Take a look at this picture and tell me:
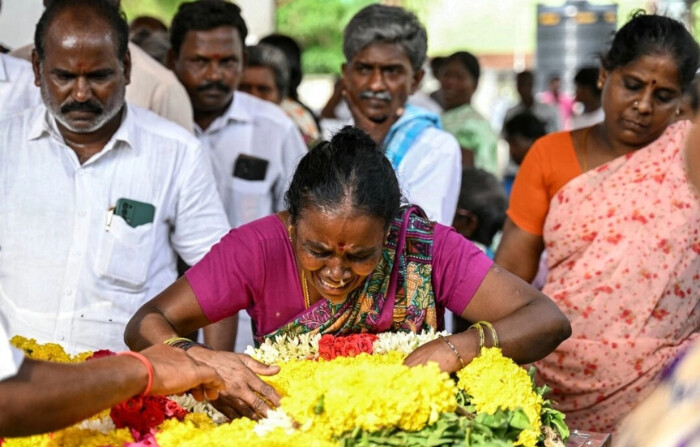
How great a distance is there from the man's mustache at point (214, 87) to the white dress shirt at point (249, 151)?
0.14 meters

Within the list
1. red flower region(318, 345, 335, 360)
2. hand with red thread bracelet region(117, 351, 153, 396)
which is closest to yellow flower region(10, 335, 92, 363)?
hand with red thread bracelet region(117, 351, 153, 396)

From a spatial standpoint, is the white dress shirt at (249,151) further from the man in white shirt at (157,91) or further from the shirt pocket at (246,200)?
the man in white shirt at (157,91)

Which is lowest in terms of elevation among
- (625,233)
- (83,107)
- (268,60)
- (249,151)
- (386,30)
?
(625,233)

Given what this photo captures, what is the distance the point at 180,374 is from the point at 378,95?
237cm

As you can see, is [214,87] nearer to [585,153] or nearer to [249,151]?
[249,151]

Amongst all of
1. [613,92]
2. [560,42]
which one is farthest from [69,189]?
[560,42]

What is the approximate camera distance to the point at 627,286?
4047 mm

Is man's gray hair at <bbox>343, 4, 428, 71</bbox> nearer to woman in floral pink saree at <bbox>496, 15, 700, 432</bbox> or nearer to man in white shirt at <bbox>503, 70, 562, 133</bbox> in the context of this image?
woman in floral pink saree at <bbox>496, 15, 700, 432</bbox>

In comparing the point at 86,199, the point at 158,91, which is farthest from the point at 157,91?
the point at 86,199

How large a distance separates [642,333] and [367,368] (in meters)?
1.78

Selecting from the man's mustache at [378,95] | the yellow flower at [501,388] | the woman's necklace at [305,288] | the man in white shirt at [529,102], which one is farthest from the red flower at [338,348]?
the man in white shirt at [529,102]

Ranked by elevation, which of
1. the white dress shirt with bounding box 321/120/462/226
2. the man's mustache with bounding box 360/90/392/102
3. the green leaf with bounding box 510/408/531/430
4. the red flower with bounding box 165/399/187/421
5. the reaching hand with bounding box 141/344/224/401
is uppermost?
the man's mustache with bounding box 360/90/392/102

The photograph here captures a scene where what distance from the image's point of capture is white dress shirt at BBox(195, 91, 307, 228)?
525 cm

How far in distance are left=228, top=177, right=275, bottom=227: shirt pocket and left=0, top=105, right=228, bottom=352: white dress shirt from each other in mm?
981
